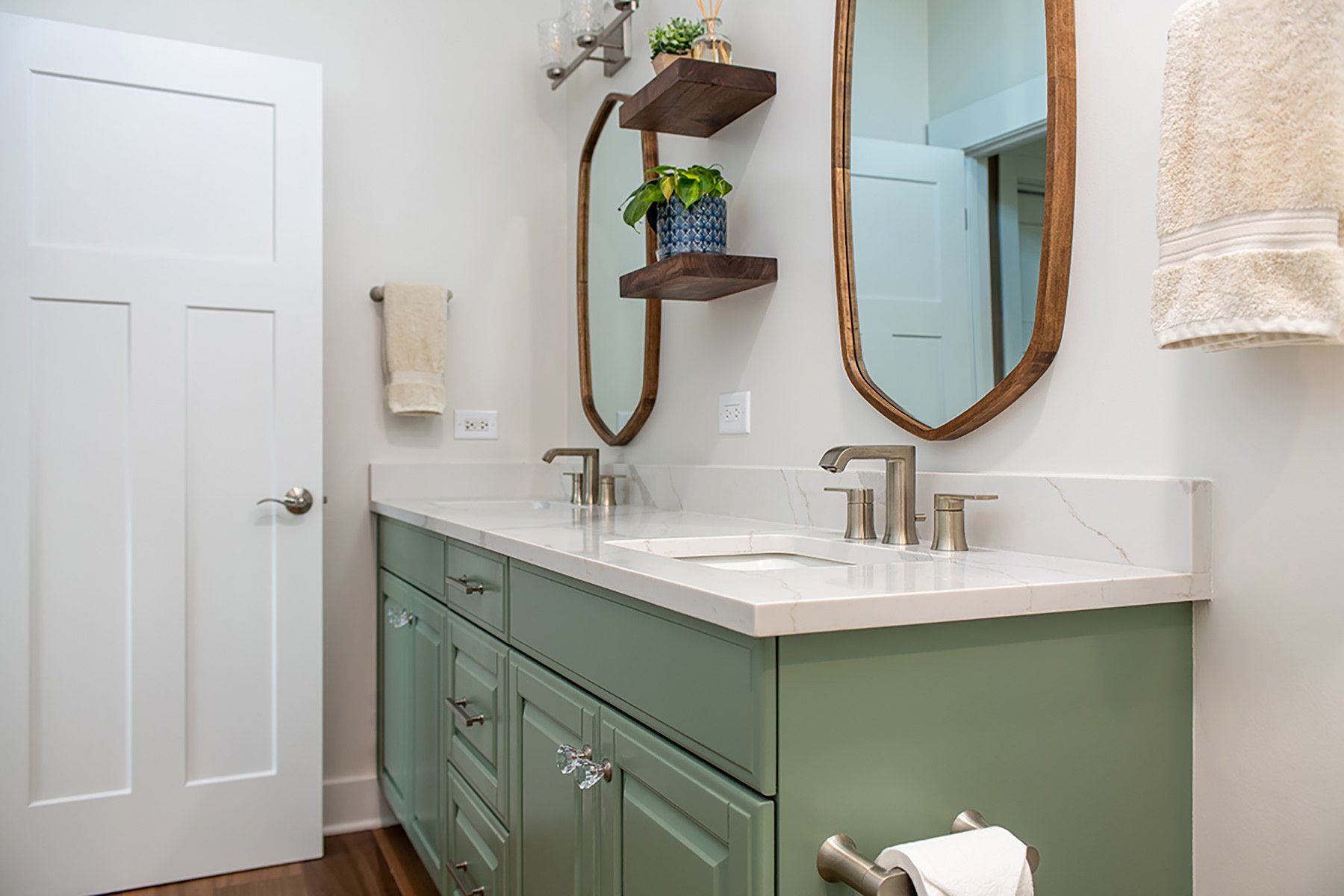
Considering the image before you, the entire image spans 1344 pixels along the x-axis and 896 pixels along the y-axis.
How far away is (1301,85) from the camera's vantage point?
0.86 metres

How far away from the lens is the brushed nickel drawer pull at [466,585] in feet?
5.62

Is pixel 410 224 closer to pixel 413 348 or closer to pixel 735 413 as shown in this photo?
pixel 413 348

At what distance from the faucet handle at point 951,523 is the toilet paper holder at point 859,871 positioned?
1.44 feet

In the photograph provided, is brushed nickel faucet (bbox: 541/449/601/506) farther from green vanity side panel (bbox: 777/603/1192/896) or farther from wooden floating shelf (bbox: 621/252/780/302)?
green vanity side panel (bbox: 777/603/1192/896)

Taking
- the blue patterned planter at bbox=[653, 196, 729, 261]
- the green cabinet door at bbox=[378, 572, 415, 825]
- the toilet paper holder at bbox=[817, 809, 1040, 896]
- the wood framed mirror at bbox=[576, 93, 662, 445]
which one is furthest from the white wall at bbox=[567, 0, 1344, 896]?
the green cabinet door at bbox=[378, 572, 415, 825]

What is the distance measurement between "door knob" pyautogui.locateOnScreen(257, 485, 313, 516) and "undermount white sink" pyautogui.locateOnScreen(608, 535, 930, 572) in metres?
1.23

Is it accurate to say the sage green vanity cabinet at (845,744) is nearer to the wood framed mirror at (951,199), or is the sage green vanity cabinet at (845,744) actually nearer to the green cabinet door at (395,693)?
the wood framed mirror at (951,199)

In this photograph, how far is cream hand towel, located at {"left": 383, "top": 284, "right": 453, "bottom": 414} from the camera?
8.62ft

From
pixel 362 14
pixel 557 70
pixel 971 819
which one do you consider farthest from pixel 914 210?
pixel 362 14

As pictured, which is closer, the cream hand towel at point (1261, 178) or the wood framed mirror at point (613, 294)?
the cream hand towel at point (1261, 178)

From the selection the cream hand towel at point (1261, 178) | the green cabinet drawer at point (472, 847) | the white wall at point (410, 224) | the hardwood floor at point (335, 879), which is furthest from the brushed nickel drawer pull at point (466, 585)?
the cream hand towel at point (1261, 178)

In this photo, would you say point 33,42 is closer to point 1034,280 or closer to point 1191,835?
point 1034,280

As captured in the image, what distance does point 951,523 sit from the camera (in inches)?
51.3

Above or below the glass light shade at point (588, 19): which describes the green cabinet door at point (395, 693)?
below
